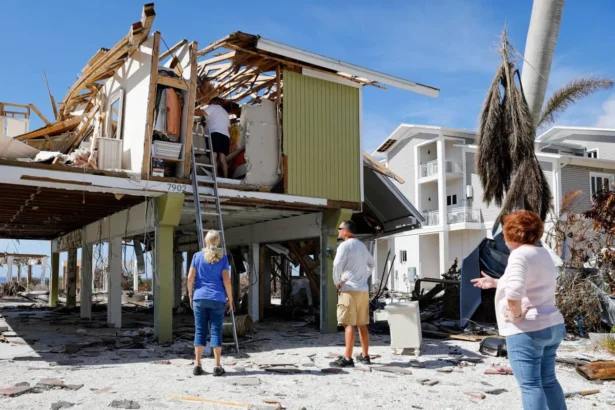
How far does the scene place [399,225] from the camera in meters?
16.0

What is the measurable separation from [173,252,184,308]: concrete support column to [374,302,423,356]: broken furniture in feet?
45.0

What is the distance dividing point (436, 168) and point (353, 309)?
2922 cm

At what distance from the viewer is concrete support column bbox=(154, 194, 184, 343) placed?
1098 centimetres

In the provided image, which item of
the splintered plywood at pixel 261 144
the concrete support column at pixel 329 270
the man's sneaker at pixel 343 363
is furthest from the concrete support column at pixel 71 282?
the man's sneaker at pixel 343 363

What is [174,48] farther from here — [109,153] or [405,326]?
[405,326]

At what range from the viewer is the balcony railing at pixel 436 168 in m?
35.5

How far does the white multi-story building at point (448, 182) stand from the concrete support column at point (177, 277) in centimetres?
1449

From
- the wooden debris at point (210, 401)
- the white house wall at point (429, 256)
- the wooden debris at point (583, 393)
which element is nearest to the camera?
the wooden debris at point (210, 401)

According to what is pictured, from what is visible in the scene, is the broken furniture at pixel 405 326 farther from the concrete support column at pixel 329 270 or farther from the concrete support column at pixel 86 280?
the concrete support column at pixel 86 280

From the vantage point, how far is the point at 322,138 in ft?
42.6

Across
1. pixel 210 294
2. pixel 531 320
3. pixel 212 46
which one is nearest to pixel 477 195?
pixel 212 46

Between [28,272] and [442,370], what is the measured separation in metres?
32.9

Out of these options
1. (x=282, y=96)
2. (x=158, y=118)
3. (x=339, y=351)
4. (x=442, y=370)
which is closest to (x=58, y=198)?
(x=158, y=118)

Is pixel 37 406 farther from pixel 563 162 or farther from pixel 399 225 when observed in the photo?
pixel 563 162
